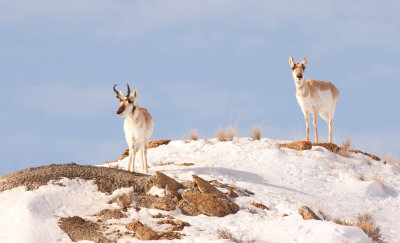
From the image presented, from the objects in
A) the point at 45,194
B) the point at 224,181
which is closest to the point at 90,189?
the point at 45,194

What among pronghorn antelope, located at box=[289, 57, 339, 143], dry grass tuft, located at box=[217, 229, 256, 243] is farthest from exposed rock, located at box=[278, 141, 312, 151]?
dry grass tuft, located at box=[217, 229, 256, 243]

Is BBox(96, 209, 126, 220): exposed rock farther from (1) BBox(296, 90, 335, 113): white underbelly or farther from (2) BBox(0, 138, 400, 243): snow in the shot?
(1) BBox(296, 90, 335, 113): white underbelly

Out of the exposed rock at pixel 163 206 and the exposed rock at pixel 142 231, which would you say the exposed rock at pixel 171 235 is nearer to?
the exposed rock at pixel 142 231

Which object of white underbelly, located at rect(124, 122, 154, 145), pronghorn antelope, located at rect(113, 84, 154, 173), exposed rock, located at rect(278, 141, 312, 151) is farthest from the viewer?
exposed rock, located at rect(278, 141, 312, 151)

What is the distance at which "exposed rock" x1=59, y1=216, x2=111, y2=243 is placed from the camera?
10203mm

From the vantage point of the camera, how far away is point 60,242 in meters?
10.3

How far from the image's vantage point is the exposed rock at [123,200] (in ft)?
37.7

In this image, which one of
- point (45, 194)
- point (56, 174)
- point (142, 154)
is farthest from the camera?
point (142, 154)

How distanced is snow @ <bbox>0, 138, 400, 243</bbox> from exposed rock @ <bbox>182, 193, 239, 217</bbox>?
18 cm

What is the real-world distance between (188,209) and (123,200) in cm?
147

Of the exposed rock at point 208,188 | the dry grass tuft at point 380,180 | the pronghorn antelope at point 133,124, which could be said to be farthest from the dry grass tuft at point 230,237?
the dry grass tuft at point 380,180

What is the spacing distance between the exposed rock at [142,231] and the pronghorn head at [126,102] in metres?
3.89

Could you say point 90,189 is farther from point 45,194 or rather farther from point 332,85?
point 332,85

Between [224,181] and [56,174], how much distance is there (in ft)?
14.0
